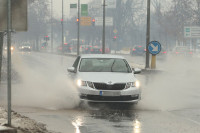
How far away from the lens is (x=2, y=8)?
27.9 feet

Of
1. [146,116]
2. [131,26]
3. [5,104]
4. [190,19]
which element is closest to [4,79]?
[5,104]

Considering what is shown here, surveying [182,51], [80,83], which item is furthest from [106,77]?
[182,51]

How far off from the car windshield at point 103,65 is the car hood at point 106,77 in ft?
1.57

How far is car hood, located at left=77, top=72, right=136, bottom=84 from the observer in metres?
12.7

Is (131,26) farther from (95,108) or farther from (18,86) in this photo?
(95,108)

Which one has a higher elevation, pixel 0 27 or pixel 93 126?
pixel 0 27

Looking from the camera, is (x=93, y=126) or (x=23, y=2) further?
(x=93, y=126)

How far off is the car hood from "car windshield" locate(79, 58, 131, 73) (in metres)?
0.48

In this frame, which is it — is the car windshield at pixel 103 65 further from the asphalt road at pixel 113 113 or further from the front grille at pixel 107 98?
the front grille at pixel 107 98

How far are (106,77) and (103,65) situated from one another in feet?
4.17

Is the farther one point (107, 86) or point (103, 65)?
point (103, 65)

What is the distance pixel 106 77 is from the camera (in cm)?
1294

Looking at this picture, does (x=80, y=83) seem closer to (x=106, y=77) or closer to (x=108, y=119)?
(x=106, y=77)

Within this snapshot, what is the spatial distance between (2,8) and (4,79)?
48.8ft
